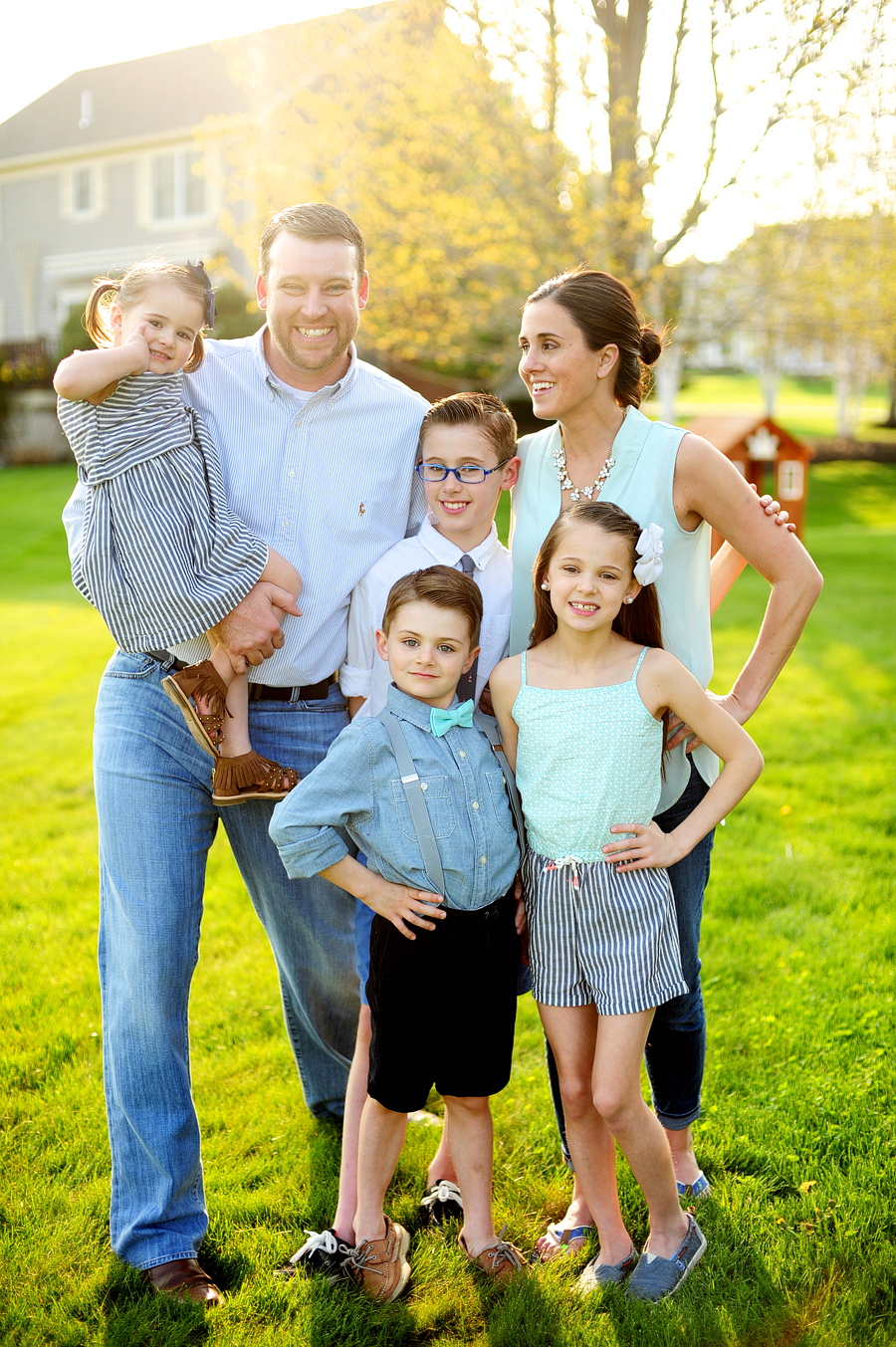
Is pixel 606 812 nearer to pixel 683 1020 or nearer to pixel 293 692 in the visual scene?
pixel 683 1020

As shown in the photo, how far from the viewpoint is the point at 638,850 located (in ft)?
8.16

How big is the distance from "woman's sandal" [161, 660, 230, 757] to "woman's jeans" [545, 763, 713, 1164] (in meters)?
1.14

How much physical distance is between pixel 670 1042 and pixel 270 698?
1408 millimetres

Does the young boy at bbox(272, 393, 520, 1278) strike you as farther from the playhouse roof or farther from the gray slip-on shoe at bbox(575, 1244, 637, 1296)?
the playhouse roof

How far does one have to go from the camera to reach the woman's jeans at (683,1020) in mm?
2773

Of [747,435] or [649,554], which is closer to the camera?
[649,554]

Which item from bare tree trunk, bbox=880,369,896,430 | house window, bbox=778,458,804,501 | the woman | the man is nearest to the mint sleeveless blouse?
the woman

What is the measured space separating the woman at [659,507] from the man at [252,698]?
431 mm

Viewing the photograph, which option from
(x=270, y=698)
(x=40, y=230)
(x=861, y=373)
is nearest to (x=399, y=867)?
(x=270, y=698)

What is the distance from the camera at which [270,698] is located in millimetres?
2971

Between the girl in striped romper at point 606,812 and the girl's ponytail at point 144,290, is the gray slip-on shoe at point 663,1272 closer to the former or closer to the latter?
the girl in striped romper at point 606,812

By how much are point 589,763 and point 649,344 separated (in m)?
1.13

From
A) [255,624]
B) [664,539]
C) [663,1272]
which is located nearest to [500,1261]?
[663,1272]

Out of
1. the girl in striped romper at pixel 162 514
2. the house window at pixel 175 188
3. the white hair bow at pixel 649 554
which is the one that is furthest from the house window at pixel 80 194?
the white hair bow at pixel 649 554
